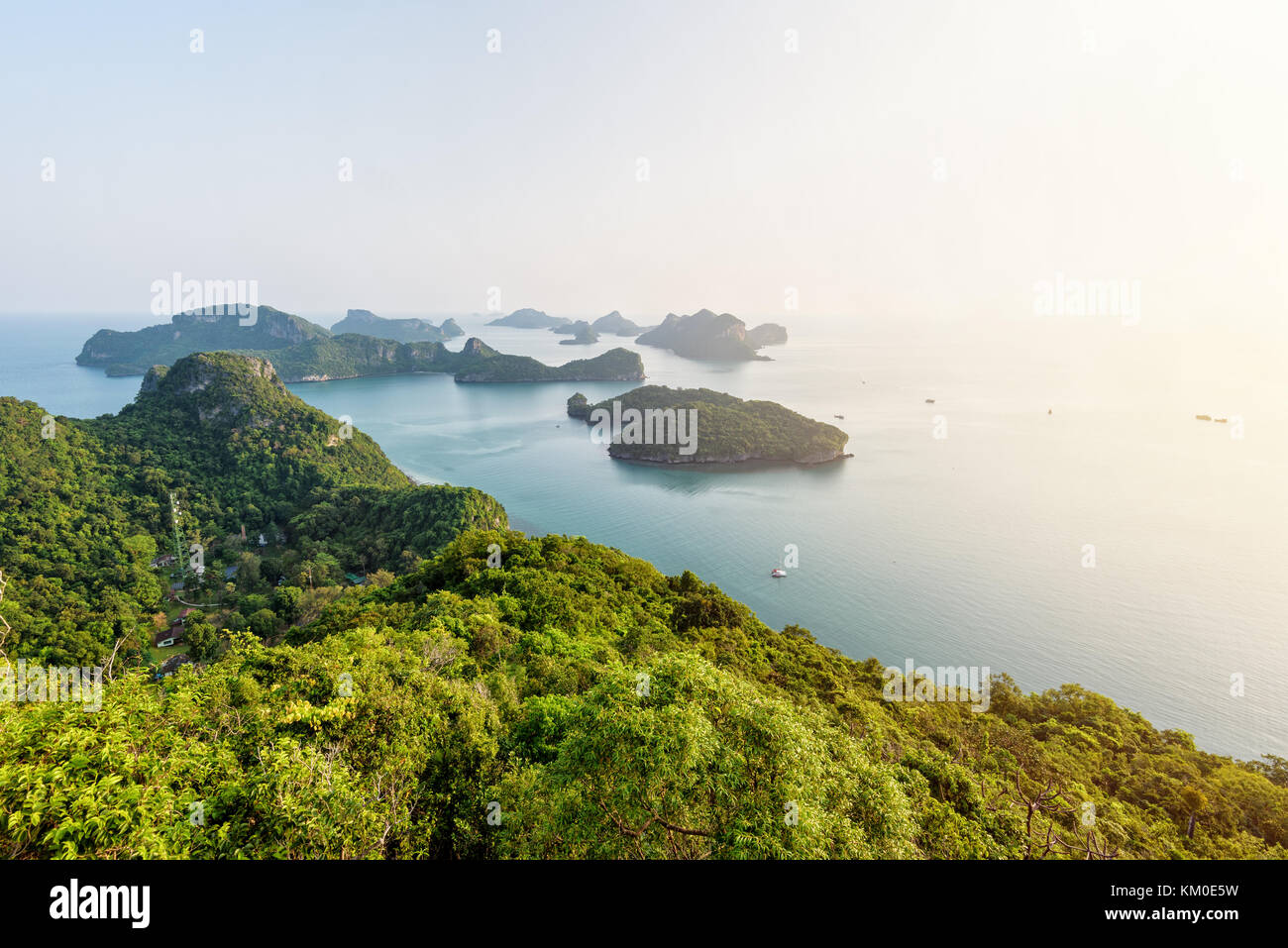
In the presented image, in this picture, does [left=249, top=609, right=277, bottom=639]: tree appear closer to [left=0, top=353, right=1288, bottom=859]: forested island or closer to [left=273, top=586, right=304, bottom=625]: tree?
[left=0, top=353, right=1288, bottom=859]: forested island

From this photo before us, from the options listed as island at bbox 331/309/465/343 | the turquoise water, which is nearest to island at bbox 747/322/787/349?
the turquoise water

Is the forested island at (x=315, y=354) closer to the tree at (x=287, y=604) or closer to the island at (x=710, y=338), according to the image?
the island at (x=710, y=338)

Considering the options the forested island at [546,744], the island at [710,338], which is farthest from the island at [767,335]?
the forested island at [546,744]

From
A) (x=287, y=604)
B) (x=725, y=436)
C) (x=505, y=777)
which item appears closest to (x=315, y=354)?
(x=725, y=436)

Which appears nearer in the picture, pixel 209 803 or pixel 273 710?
pixel 209 803
